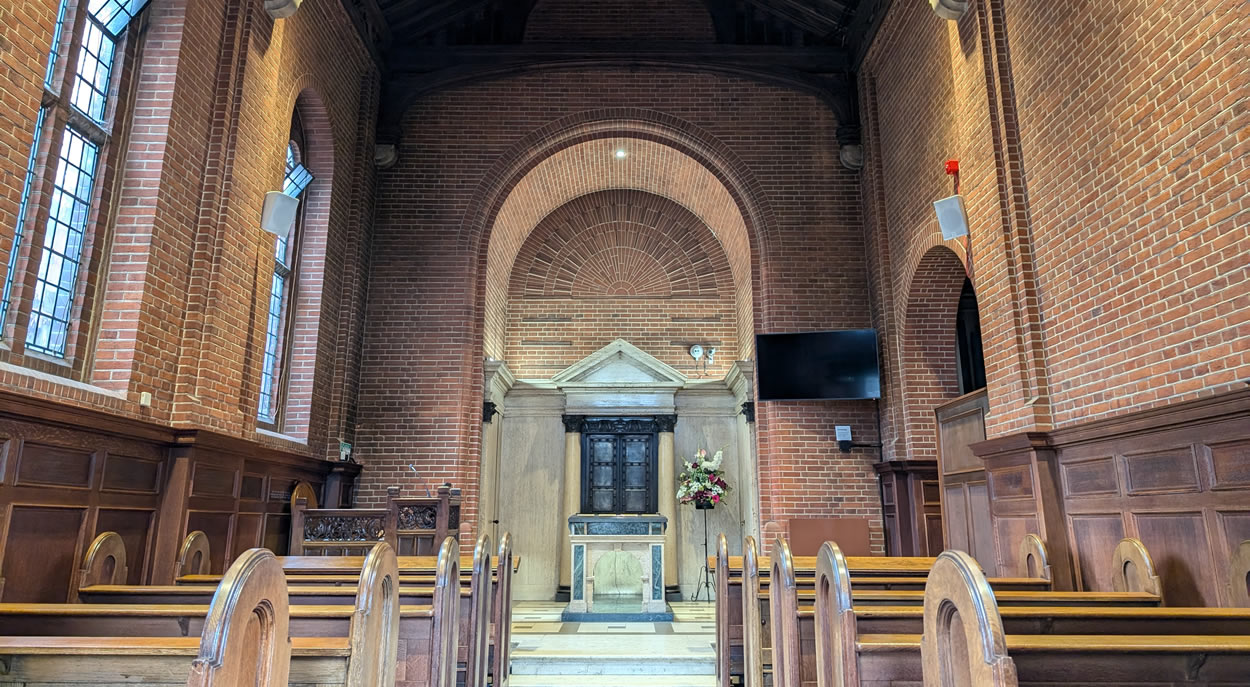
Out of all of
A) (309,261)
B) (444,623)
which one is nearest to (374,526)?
(309,261)

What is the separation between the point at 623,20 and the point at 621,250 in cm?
324

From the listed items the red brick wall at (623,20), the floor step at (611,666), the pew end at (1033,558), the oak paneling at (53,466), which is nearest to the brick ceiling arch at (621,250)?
the red brick wall at (623,20)

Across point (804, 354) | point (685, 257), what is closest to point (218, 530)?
point (804, 354)

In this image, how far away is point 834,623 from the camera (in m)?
2.73

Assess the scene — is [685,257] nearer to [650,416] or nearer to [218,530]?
[650,416]

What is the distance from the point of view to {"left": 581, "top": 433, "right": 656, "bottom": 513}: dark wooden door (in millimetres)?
9961

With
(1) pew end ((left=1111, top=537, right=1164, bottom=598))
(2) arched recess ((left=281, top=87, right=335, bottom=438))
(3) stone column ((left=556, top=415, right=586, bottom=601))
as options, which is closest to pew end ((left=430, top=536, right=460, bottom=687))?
(1) pew end ((left=1111, top=537, right=1164, bottom=598))

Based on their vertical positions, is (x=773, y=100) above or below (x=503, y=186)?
above

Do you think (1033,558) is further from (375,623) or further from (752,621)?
(375,623)

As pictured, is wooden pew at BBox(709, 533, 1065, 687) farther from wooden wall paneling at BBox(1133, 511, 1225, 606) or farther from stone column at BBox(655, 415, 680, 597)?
stone column at BBox(655, 415, 680, 597)

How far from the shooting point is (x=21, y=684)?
2432 millimetres

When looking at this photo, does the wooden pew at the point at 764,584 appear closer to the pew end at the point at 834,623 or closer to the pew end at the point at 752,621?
the pew end at the point at 752,621

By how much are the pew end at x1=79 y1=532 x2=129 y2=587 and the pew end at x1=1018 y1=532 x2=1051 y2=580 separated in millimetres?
5565

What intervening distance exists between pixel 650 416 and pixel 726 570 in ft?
17.5
